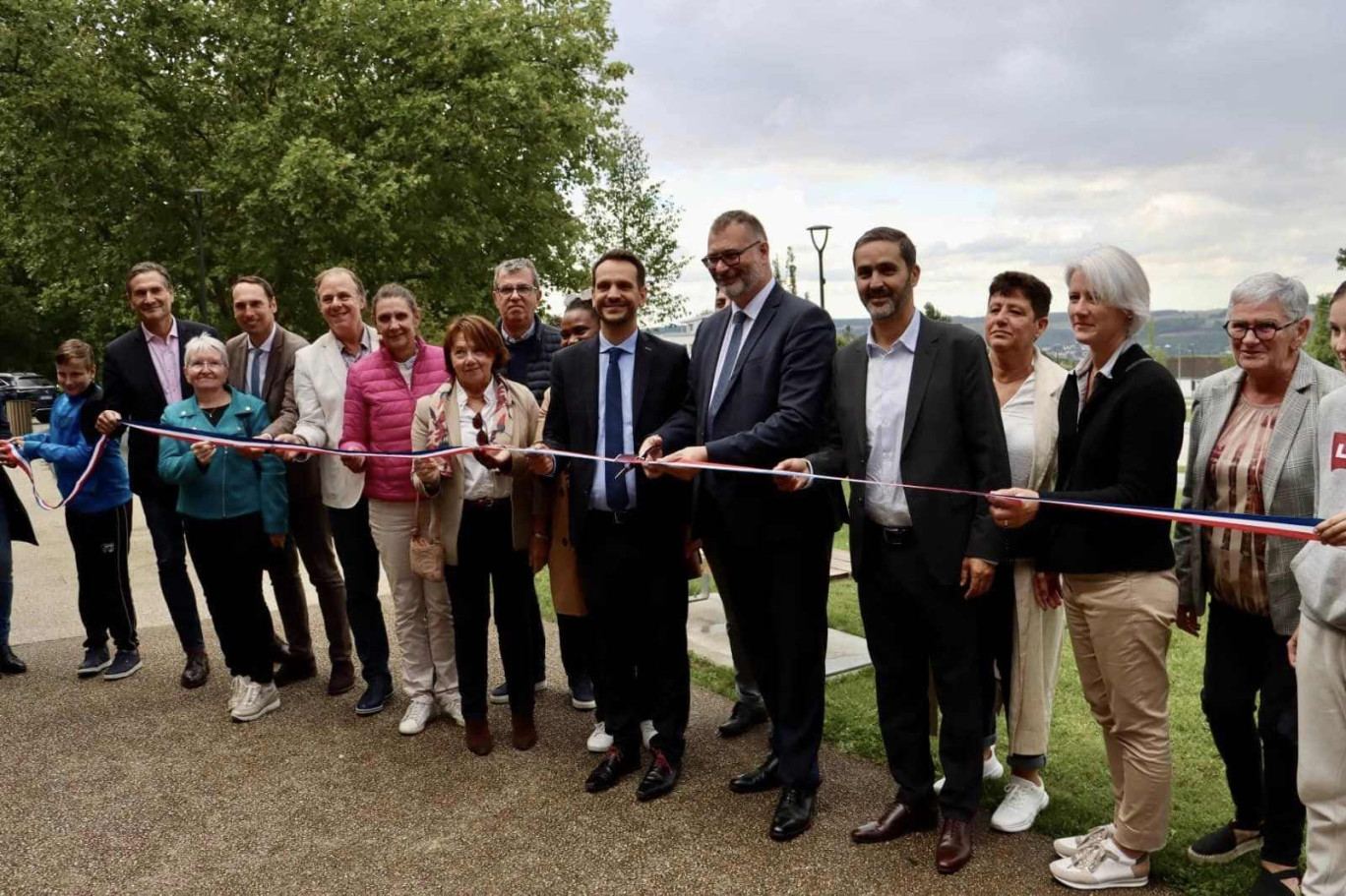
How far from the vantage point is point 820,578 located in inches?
160

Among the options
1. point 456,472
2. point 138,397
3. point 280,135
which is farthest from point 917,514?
point 280,135

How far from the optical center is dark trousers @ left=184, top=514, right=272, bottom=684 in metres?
5.38

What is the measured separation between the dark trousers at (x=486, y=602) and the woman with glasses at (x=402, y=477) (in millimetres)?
358

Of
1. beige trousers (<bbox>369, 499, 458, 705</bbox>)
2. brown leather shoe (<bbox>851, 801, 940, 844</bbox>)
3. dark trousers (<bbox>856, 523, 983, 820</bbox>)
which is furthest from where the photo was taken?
beige trousers (<bbox>369, 499, 458, 705</bbox>)

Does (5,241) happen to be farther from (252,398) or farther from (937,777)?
(937,777)

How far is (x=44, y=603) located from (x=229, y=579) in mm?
3800

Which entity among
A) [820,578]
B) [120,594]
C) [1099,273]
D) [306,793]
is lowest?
[306,793]

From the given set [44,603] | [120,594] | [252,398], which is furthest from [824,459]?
[44,603]

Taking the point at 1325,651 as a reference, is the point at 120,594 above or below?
below

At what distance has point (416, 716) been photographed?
520cm

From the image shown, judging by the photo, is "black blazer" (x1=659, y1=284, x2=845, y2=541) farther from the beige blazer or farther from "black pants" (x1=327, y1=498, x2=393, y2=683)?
"black pants" (x1=327, y1=498, x2=393, y2=683)

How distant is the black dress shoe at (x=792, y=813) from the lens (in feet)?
12.8

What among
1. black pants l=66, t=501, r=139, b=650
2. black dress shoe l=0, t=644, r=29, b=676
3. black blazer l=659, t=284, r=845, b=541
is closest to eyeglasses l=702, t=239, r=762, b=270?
black blazer l=659, t=284, r=845, b=541

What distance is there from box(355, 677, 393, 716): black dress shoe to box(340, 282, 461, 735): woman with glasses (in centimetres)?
23
